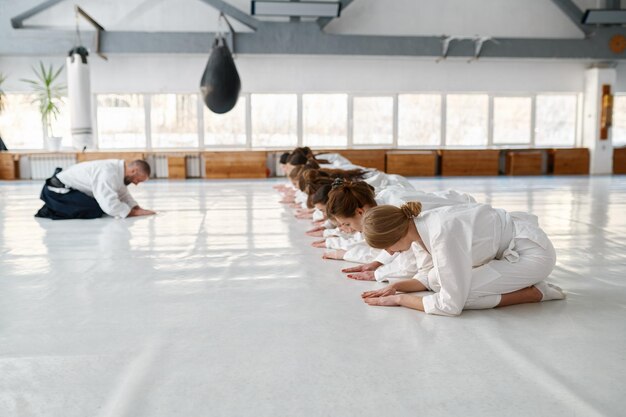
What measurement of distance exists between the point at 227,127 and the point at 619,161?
9579 mm

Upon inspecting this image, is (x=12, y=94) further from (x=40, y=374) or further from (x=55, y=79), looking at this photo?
(x=40, y=374)

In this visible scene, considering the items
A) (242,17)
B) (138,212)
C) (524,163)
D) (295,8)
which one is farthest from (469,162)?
(138,212)

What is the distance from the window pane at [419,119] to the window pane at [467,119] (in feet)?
0.97

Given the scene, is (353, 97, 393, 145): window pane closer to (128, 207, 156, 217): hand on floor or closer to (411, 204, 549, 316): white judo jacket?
(128, 207, 156, 217): hand on floor

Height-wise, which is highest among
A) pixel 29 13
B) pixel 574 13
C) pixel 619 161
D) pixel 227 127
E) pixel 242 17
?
pixel 574 13

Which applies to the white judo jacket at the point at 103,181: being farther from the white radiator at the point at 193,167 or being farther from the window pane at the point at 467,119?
the window pane at the point at 467,119

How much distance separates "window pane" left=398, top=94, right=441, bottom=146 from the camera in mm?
13281

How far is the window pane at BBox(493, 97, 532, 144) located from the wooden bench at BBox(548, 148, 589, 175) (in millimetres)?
811

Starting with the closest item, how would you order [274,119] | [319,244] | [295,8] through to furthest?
[319,244]
[295,8]
[274,119]

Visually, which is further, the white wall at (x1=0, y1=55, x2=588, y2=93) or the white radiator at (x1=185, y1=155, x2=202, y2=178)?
the white radiator at (x1=185, y1=155, x2=202, y2=178)

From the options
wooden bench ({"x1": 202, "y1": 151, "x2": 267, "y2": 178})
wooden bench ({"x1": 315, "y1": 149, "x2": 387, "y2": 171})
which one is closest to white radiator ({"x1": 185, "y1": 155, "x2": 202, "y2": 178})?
wooden bench ({"x1": 202, "y1": 151, "x2": 267, "y2": 178})

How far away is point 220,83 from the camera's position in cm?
556

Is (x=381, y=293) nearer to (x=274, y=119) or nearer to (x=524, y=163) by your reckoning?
(x=274, y=119)

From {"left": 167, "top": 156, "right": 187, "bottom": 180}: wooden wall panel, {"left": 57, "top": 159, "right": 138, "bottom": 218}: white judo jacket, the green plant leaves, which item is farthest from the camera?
{"left": 167, "top": 156, "right": 187, "bottom": 180}: wooden wall panel
